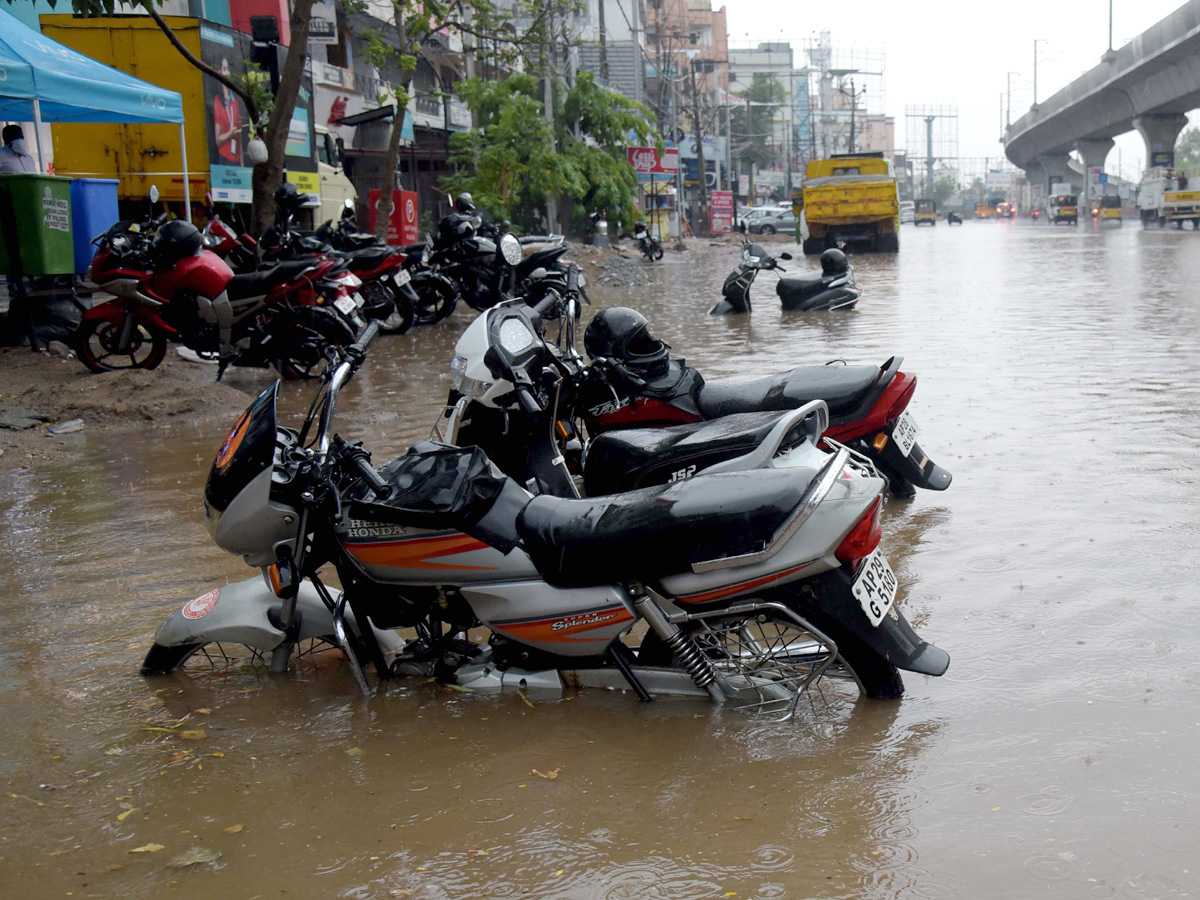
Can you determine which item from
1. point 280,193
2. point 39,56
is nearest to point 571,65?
point 280,193

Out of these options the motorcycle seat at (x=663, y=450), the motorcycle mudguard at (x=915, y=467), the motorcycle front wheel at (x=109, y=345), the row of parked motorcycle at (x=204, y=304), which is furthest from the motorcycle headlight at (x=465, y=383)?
the motorcycle front wheel at (x=109, y=345)

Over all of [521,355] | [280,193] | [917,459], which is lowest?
[917,459]

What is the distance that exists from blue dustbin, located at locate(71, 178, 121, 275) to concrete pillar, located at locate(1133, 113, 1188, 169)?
5813 cm

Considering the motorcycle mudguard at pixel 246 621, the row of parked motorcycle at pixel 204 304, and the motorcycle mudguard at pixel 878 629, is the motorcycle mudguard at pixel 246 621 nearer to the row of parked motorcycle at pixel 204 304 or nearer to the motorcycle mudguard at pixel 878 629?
the motorcycle mudguard at pixel 878 629

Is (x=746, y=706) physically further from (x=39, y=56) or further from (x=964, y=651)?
(x=39, y=56)

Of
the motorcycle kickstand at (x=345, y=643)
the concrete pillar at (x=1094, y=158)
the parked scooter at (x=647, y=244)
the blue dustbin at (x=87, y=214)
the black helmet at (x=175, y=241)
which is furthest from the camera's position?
the concrete pillar at (x=1094, y=158)

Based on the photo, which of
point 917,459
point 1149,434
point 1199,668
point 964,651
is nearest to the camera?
point 1199,668

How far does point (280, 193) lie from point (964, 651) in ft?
35.5

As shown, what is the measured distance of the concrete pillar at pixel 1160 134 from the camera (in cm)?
5869

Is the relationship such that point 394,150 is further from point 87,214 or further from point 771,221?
point 771,221

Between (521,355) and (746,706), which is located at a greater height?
(521,355)

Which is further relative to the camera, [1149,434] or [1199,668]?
[1149,434]

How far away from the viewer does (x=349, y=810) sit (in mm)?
3029

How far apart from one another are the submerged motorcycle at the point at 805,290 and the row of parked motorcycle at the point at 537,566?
37.9 ft
